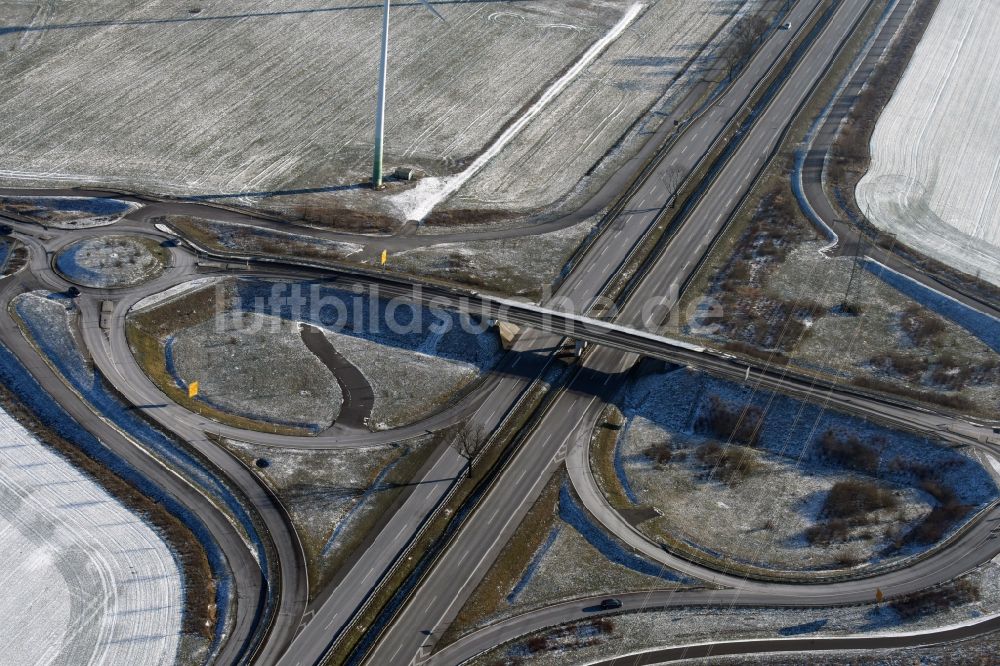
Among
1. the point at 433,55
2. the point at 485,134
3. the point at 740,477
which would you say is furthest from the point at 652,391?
the point at 433,55

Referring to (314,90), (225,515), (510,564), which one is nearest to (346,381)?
(225,515)

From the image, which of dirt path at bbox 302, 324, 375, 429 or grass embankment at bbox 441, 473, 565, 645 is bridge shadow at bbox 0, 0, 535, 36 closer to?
dirt path at bbox 302, 324, 375, 429

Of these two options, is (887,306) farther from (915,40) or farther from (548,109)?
(915,40)

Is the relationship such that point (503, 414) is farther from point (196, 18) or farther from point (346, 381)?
point (196, 18)

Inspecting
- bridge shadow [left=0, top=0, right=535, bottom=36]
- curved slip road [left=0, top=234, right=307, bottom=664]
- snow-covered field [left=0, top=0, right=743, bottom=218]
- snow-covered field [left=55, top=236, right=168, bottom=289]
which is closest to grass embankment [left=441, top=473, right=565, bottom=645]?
curved slip road [left=0, top=234, right=307, bottom=664]

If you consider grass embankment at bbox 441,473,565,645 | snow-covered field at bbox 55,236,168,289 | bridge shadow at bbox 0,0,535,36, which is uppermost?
bridge shadow at bbox 0,0,535,36

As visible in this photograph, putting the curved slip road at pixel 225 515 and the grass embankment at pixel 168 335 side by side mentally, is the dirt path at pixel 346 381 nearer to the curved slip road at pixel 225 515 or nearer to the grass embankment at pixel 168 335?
the grass embankment at pixel 168 335
